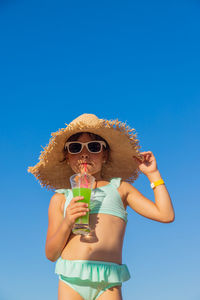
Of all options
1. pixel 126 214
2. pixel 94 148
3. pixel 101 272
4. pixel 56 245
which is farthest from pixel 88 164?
pixel 101 272

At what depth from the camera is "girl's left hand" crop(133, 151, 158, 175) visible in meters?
3.92

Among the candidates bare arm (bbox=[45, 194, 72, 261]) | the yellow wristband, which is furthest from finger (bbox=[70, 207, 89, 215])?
the yellow wristband

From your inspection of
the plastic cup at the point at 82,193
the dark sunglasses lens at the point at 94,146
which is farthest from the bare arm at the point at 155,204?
the plastic cup at the point at 82,193

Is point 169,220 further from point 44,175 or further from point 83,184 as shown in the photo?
point 44,175

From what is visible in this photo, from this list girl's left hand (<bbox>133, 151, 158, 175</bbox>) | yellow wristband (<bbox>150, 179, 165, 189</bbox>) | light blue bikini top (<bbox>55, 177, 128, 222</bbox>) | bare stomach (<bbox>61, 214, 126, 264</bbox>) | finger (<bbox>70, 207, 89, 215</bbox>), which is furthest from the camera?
girl's left hand (<bbox>133, 151, 158, 175</bbox>)

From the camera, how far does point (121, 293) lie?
3.24 m

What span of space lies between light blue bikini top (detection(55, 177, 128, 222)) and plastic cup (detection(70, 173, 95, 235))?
0.30m

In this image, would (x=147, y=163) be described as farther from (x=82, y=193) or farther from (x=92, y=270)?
(x=92, y=270)

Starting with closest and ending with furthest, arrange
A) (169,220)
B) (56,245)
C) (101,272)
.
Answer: (101,272) → (56,245) → (169,220)

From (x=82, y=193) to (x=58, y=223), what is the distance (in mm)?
596

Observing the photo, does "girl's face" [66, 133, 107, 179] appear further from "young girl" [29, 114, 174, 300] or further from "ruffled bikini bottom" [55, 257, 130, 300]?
"ruffled bikini bottom" [55, 257, 130, 300]

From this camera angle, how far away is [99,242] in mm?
3250

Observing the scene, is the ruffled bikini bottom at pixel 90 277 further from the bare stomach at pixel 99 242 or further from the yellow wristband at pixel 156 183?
the yellow wristband at pixel 156 183

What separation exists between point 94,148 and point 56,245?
126 cm
